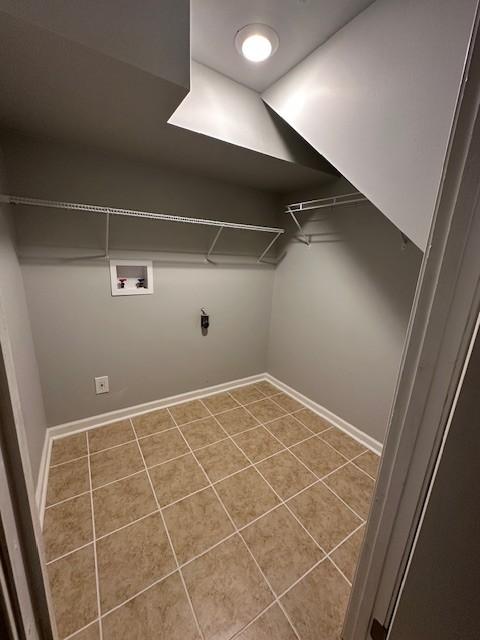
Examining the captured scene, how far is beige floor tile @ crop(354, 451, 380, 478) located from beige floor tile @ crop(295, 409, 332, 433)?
0.33 m

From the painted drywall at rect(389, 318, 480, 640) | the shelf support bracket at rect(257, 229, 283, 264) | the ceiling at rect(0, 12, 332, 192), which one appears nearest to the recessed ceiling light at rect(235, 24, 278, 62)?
the ceiling at rect(0, 12, 332, 192)

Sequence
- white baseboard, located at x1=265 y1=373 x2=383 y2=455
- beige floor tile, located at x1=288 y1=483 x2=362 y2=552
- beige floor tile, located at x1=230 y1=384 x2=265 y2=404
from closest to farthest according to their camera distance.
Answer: beige floor tile, located at x1=288 y1=483 x2=362 y2=552 → white baseboard, located at x1=265 y1=373 x2=383 y2=455 → beige floor tile, located at x1=230 y1=384 x2=265 y2=404

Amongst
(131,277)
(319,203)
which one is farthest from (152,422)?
(319,203)

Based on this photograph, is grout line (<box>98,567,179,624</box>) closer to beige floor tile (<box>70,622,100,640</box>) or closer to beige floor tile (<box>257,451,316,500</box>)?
beige floor tile (<box>70,622,100,640</box>)

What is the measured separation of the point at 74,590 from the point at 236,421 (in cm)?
127

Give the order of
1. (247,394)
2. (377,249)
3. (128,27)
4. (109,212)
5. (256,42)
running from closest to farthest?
1. (128,27)
2. (256,42)
3. (109,212)
4. (377,249)
5. (247,394)

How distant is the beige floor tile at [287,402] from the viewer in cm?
230

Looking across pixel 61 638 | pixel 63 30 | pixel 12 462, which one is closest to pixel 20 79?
pixel 63 30

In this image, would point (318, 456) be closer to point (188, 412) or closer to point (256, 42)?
point (188, 412)

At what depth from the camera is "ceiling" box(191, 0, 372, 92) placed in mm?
1040

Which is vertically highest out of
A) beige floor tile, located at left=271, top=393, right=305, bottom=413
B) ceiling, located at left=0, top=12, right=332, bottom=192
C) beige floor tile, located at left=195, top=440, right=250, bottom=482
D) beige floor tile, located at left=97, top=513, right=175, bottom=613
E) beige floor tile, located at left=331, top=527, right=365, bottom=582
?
ceiling, located at left=0, top=12, right=332, bottom=192

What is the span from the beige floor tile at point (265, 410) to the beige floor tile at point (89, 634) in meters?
1.42

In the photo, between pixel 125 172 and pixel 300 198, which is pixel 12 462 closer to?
pixel 125 172

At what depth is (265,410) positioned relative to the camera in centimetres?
225
